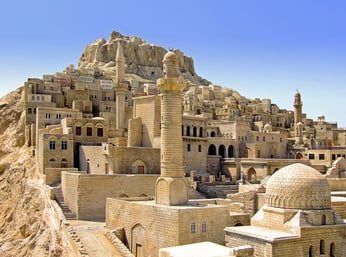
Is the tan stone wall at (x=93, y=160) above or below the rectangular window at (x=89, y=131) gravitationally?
below

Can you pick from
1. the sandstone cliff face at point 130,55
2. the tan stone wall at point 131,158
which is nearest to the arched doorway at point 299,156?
the tan stone wall at point 131,158

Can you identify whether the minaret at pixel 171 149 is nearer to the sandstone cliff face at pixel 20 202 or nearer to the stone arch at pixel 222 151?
the sandstone cliff face at pixel 20 202

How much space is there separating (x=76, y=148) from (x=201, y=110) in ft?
80.0

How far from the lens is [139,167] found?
30438mm

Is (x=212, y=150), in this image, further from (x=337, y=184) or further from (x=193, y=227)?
(x=193, y=227)

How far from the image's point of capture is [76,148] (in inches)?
1383

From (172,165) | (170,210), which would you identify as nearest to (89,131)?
(172,165)

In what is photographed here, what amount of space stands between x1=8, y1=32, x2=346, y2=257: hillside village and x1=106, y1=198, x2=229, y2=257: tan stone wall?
0.04m

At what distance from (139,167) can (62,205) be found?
18.5ft

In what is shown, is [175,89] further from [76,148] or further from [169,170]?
[76,148]

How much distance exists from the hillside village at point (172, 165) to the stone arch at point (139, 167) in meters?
0.07

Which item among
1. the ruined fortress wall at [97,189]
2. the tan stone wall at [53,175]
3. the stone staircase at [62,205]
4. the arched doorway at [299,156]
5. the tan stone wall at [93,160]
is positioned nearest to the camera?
the stone staircase at [62,205]

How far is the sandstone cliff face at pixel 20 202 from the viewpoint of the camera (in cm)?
2655

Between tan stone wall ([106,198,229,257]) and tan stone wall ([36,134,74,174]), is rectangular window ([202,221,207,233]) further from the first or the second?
tan stone wall ([36,134,74,174])
